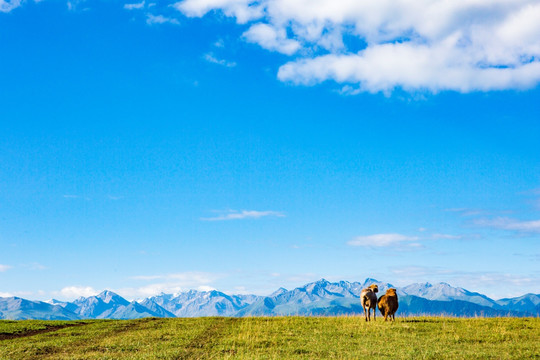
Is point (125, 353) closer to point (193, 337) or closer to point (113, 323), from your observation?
point (193, 337)

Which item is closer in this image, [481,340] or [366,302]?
[481,340]

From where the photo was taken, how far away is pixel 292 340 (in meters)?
33.9

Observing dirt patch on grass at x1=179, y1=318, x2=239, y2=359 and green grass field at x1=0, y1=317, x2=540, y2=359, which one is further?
dirt patch on grass at x1=179, y1=318, x2=239, y2=359

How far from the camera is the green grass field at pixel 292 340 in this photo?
27.7 meters

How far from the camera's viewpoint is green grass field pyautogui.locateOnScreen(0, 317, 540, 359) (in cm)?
2772

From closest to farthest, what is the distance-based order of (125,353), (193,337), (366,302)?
(125,353) < (193,337) < (366,302)

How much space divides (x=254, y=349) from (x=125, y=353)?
7821 mm

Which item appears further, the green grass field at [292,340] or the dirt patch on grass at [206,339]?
the dirt patch on grass at [206,339]

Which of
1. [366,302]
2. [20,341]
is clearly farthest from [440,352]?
[20,341]

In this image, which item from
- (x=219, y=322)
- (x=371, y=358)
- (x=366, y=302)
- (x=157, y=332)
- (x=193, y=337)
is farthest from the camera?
(x=219, y=322)

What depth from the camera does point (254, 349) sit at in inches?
1188

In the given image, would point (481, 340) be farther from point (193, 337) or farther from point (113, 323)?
point (113, 323)

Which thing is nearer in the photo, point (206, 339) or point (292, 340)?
point (292, 340)

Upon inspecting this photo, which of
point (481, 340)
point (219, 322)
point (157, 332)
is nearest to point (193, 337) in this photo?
point (157, 332)
